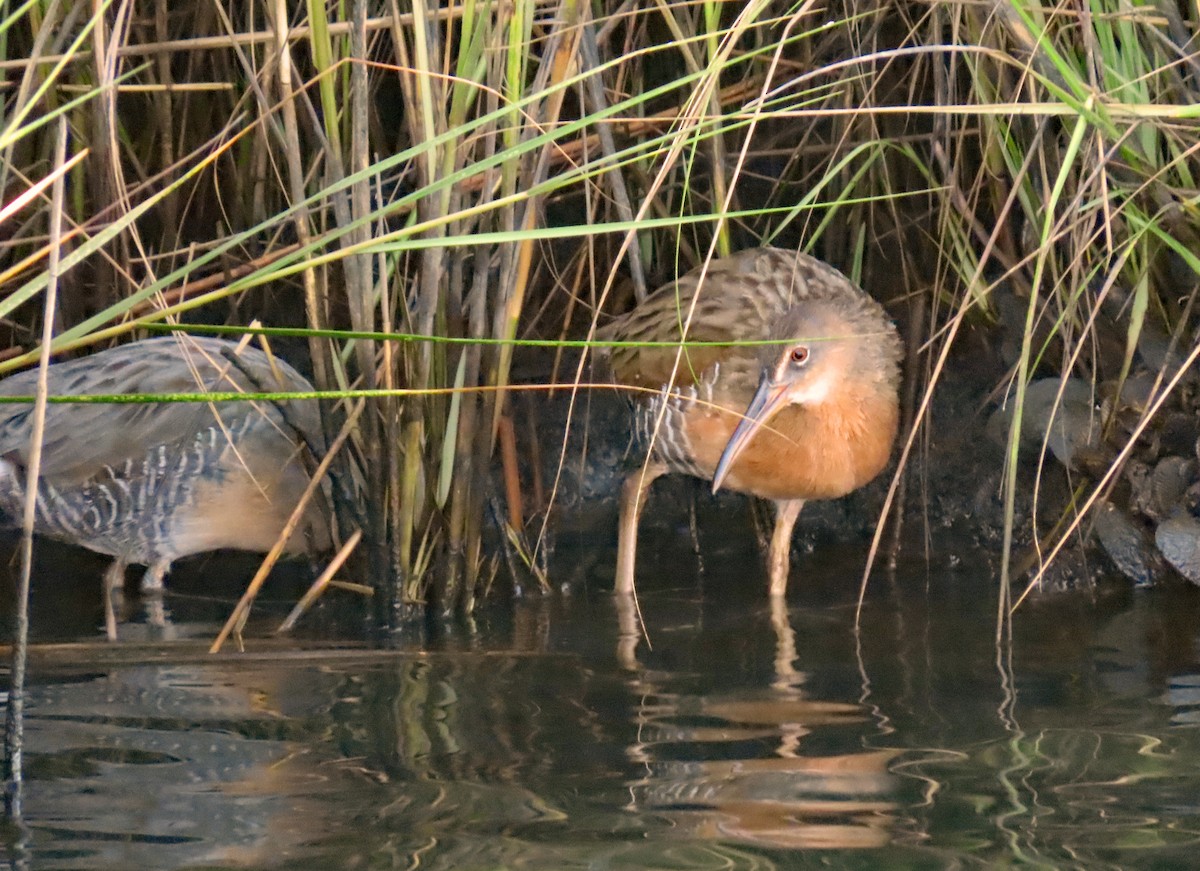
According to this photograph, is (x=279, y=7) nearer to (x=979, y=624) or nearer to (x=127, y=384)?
(x=127, y=384)

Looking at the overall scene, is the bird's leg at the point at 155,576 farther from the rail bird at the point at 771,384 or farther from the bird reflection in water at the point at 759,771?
the bird reflection in water at the point at 759,771

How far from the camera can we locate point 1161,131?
3.81 metres

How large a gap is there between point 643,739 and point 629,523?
164cm

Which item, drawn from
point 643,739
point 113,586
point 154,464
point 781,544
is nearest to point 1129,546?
point 781,544

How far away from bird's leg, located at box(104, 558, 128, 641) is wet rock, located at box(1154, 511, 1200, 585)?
2690 mm

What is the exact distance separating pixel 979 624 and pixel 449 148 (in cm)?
169

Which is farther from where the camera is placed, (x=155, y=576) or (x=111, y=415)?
(x=155, y=576)

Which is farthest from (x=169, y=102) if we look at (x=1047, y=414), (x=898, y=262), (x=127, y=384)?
(x=1047, y=414)

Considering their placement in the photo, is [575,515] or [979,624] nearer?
[979,624]

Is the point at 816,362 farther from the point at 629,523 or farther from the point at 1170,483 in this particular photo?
the point at 1170,483

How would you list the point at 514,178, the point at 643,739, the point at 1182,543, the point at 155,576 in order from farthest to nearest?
the point at 155,576
the point at 1182,543
the point at 514,178
the point at 643,739

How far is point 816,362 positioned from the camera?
14.9ft

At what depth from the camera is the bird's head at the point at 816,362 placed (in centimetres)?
440

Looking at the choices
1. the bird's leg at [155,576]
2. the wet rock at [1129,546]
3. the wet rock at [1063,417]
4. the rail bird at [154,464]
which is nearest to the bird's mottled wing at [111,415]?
the rail bird at [154,464]
